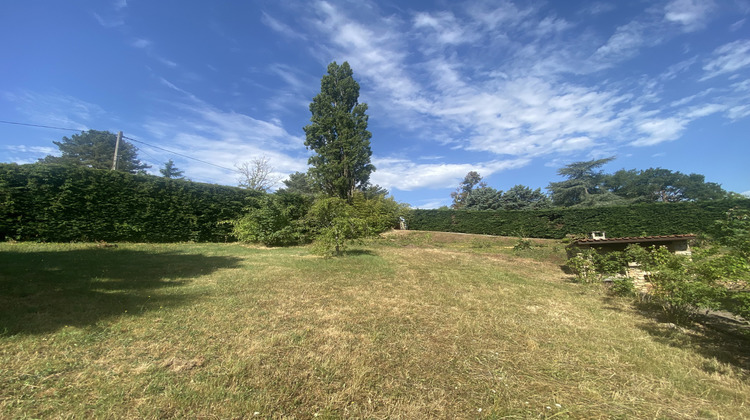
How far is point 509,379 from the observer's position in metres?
2.44

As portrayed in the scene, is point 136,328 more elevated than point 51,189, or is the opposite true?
point 51,189

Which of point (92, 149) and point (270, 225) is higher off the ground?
point (92, 149)

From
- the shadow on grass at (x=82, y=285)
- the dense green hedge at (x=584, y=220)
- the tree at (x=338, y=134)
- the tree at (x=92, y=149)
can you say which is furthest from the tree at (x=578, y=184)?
the tree at (x=92, y=149)

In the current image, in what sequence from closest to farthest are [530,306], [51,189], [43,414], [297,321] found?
[43,414] < [297,321] < [530,306] < [51,189]

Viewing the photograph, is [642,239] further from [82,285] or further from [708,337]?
[82,285]

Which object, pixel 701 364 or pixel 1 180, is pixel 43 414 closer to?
pixel 701 364

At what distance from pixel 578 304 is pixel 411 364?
404 cm

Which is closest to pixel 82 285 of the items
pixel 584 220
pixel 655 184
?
pixel 584 220

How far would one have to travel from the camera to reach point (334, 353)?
9.01 feet

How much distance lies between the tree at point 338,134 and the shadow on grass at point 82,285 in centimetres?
1439

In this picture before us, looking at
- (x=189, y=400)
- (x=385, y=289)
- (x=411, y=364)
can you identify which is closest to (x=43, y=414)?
(x=189, y=400)

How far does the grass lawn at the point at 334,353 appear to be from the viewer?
2.01 metres

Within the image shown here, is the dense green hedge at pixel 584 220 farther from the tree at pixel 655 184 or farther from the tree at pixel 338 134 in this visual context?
the tree at pixel 655 184

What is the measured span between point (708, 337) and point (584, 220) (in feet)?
56.7
